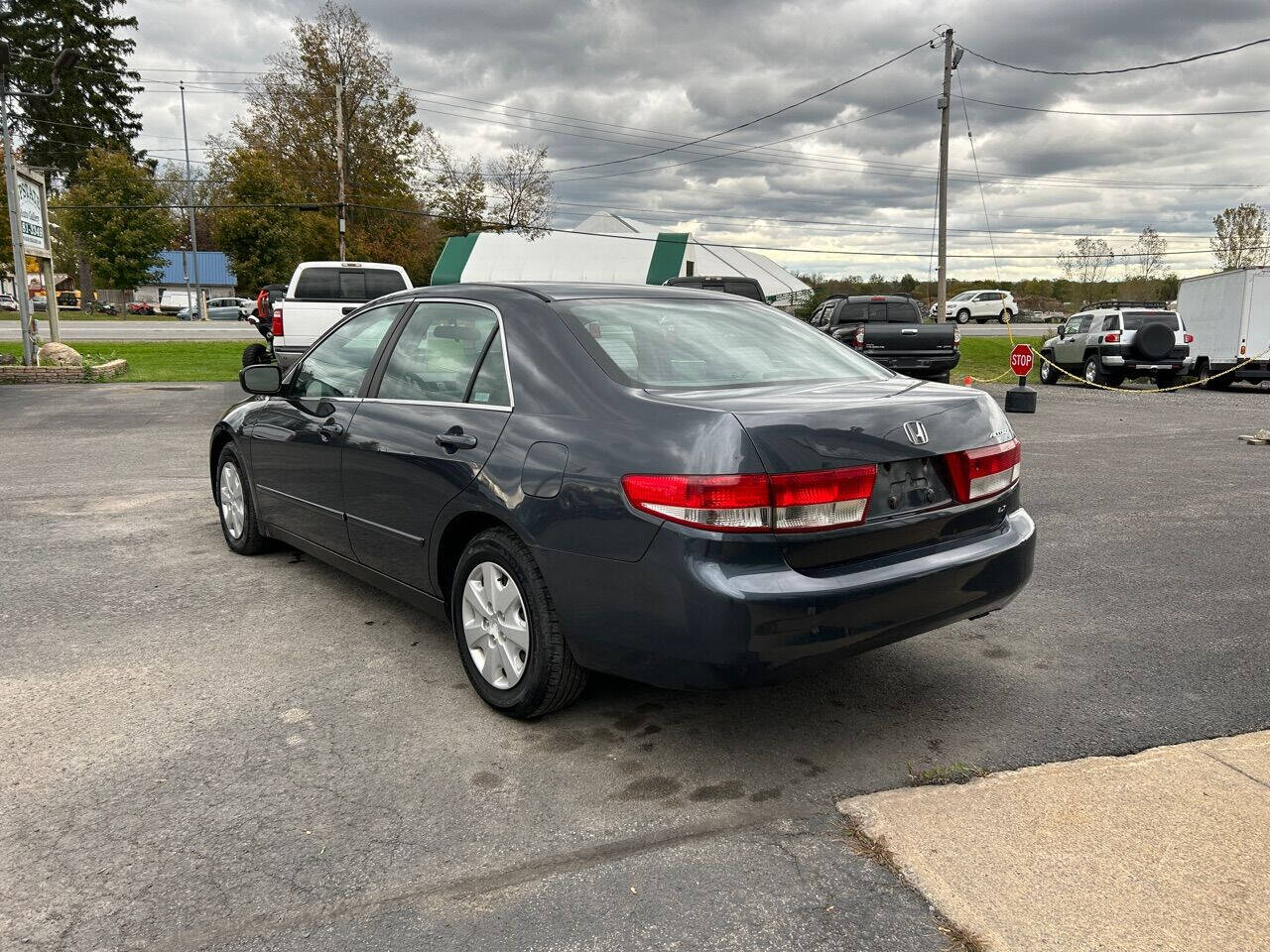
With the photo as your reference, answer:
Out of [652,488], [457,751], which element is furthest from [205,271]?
[652,488]

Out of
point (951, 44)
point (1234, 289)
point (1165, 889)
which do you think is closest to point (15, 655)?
point (1165, 889)

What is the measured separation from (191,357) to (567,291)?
22.7 meters

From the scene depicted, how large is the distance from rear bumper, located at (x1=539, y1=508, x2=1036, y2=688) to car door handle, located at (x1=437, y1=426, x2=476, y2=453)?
602 mm

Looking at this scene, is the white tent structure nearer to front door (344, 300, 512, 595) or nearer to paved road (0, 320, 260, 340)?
paved road (0, 320, 260, 340)

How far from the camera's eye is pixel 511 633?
345cm

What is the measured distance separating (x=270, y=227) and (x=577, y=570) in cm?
5077

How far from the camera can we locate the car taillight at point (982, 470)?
3334 millimetres

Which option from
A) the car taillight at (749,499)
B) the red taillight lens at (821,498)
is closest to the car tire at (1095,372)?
the red taillight lens at (821,498)

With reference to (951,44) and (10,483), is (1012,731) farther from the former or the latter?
(951,44)

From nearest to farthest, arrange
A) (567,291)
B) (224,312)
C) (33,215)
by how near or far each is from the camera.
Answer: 1. (567,291)
2. (33,215)
3. (224,312)

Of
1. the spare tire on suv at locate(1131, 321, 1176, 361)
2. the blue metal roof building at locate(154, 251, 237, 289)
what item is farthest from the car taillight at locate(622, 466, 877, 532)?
the blue metal roof building at locate(154, 251, 237, 289)

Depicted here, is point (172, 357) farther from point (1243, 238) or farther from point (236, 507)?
point (1243, 238)

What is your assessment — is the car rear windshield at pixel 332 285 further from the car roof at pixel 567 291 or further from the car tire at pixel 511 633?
the car tire at pixel 511 633

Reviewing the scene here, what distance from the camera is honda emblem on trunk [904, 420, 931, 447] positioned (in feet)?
10.4
